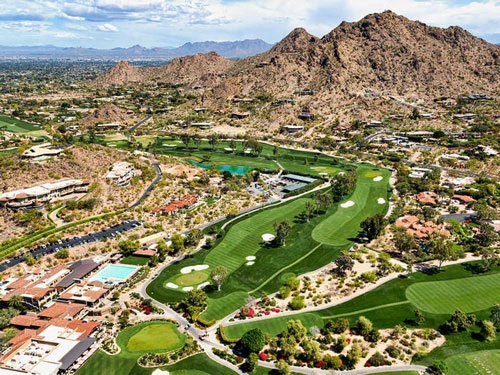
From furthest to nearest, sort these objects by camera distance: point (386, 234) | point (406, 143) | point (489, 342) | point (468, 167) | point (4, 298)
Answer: point (406, 143)
point (468, 167)
point (386, 234)
point (4, 298)
point (489, 342)

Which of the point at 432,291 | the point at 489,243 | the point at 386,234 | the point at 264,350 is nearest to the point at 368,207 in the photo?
the point at 386,234

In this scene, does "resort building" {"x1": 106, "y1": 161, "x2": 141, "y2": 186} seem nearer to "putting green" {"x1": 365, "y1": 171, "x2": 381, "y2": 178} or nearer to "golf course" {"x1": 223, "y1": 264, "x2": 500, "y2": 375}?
"golf course" {"x1": 223, "y1": 264, "x2": 500, "y2": 375}

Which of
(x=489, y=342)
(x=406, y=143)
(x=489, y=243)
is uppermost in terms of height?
(x=406, y=143)

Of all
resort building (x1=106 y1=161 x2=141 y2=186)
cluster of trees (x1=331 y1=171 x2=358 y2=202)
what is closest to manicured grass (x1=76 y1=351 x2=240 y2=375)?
resort building (x1=106 y1=161 x2=141 y2=186)

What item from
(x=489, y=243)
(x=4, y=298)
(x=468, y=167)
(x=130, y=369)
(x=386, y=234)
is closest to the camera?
(x=130, y=369)

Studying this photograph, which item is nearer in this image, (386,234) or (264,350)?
(264,350)

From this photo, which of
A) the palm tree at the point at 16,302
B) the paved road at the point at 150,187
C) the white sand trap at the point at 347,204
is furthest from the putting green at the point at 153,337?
the white sand trap at the point at 347,204

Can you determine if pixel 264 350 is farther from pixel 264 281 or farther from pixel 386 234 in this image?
pixel 386 234

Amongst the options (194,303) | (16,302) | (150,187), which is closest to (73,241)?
(16,302)
